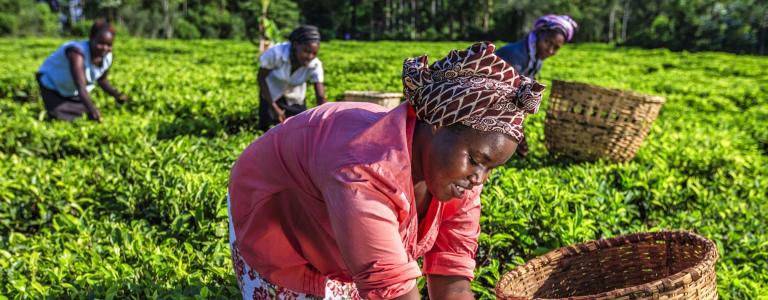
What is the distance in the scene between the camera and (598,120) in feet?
16.3

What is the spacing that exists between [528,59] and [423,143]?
3.66m

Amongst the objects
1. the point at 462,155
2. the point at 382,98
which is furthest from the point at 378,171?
the point at 382,98

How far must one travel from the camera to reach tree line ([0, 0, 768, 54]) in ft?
123

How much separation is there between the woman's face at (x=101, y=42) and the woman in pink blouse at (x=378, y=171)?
15.6 ft

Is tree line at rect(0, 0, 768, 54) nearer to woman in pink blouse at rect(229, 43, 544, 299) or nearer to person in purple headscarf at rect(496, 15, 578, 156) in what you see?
person in purple headscarf at rect(496, 15, 578, 156)

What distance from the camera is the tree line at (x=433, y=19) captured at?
123ft

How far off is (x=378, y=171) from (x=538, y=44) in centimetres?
383

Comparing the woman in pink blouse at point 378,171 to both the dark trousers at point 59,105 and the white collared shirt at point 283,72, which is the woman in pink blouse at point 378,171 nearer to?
the white collared shirt at point 283,72

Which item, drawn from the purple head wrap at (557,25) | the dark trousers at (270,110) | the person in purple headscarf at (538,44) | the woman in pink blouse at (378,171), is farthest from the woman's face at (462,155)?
the dark trousers at (270,110)

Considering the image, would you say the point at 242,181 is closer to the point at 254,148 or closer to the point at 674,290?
the point at 254,148

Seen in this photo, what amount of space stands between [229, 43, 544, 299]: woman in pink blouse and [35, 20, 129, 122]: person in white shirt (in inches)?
189

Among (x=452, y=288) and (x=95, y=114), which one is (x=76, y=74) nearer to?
(x=95, y=114)

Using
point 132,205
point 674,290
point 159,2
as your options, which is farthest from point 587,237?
point 159,2

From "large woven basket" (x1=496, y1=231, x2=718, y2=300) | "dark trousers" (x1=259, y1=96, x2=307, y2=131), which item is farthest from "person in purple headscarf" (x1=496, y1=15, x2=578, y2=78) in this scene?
"large woven basket" (x1=496, y1=231, x2=718, y2=300)
